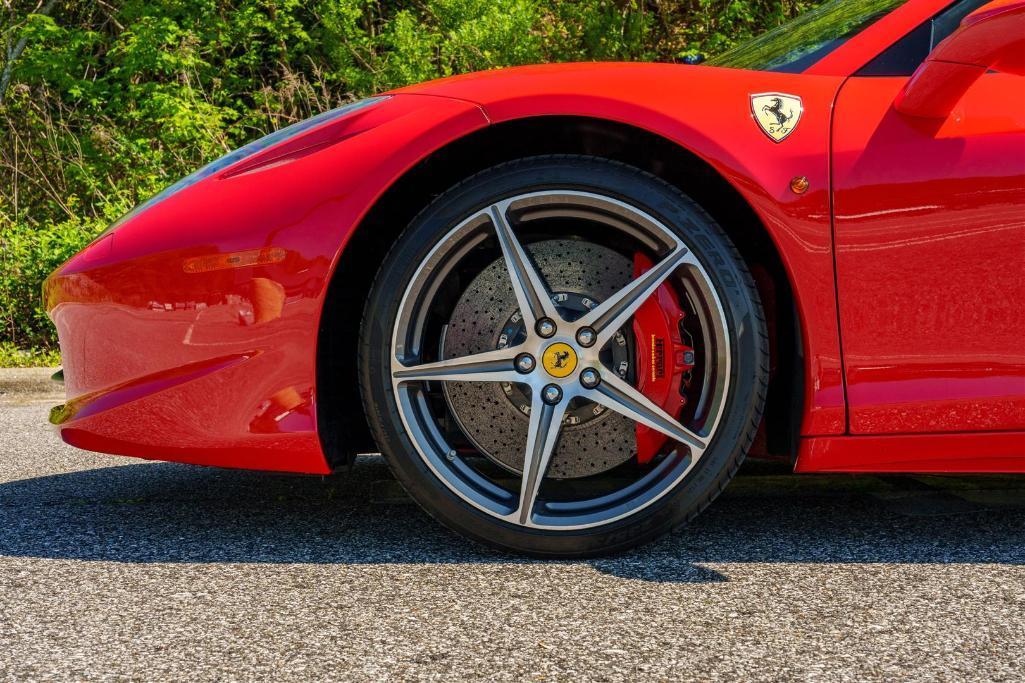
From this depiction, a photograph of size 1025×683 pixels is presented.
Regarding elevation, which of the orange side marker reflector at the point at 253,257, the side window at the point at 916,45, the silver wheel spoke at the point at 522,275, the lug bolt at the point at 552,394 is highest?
the side window at the point at 916,45

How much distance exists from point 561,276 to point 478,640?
0.87 m

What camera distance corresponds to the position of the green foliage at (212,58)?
10.3 metres

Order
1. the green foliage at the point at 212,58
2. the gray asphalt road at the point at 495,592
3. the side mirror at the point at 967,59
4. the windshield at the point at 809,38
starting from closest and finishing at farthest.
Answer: the gray asphalt road at the point at 495,592
the side mirror at the point at 967,59
the windshield at the point at 809,38
the green foliage at the point at 212,58

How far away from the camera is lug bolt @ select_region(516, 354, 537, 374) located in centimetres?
215

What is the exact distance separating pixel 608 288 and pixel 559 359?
236 millimetres

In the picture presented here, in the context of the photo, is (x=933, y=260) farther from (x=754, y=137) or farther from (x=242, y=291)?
(x=242, y=291)

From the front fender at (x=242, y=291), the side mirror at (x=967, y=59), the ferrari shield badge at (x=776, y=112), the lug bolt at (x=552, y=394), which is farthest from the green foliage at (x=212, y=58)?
the side mirror at (x=967, y=59)

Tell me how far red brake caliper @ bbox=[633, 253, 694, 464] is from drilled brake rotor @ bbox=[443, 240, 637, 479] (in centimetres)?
5

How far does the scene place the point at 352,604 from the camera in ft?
6.23

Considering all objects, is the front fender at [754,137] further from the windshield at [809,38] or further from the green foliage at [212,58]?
the green foliage at [212,58]

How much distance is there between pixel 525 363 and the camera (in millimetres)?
2154

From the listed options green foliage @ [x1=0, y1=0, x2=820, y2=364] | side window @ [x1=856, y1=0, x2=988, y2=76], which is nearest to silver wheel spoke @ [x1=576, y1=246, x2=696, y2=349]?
side window @ [x1=856, y1=0, x2=988, y2=76]

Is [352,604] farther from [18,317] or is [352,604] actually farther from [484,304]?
[18,317]

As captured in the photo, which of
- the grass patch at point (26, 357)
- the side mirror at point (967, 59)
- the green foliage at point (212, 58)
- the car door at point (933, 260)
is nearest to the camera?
the side mirror at point (967, 59)
